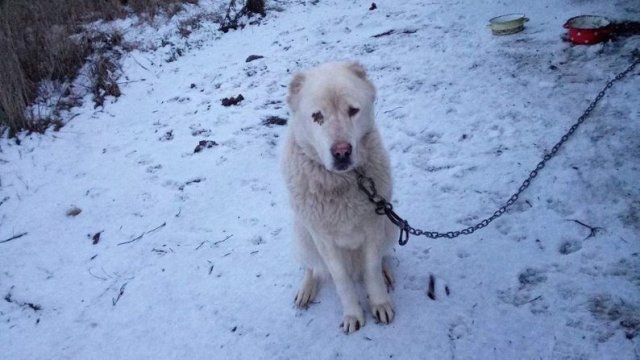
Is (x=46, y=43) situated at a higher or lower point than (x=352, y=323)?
higher

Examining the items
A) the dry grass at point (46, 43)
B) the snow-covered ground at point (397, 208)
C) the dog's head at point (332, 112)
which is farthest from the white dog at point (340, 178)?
Result: the dry grass at point (46, 43)

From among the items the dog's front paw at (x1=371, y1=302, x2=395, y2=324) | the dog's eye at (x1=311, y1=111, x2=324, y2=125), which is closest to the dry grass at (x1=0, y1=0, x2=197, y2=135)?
the dog's eye at (x1=311, y1=111, x2=324, y2=125)

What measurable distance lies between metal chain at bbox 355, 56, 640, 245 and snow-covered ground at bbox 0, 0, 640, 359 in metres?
0.08

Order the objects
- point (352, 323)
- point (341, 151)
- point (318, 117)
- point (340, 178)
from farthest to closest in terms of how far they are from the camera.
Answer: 1. point (352, 323)
2. point (340, 178)
3. point (318, 117)
4. point (341, 151)

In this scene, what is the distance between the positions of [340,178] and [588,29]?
154 inches

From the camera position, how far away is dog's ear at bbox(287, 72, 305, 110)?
2312 mm

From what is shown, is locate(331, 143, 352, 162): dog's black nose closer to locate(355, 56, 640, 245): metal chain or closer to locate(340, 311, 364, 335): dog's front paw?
locate(355, 56, 640, 245): metal chain

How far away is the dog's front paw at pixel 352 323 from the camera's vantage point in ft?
8.07

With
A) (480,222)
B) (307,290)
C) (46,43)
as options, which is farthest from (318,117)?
(46,43)

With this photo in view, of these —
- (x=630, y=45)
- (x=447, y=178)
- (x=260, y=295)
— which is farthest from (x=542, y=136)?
(x=260, y=295)

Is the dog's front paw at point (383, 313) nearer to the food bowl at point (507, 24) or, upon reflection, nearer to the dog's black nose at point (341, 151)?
the dog's black nose at point (341, 151)

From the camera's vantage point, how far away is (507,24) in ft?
17.0

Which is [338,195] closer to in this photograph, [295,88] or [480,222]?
[295,88]

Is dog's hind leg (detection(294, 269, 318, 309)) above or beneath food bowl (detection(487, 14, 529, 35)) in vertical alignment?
beneath
